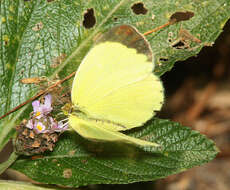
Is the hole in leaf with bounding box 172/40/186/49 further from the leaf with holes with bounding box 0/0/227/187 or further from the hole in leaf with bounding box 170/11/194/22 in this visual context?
the hole in leaf with bounding box 170/11/194/22

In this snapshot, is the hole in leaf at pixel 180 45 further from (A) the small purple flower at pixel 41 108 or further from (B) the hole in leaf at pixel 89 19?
(A) the small purple flower at pixel 41 108

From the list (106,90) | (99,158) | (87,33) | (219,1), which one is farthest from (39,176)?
(219,1)

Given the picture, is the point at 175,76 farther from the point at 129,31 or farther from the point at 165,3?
the point at 129,31

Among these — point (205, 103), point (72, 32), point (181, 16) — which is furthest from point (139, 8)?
point (205, 103)

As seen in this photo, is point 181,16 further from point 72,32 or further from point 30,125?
point 30,125

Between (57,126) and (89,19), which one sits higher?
(89,19)

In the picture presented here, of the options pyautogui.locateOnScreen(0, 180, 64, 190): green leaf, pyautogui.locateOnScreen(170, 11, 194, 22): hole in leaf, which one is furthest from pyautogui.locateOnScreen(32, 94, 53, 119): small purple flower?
pyautogui.locateOnScreen(170, 11, 194, 22): hole in leaf
